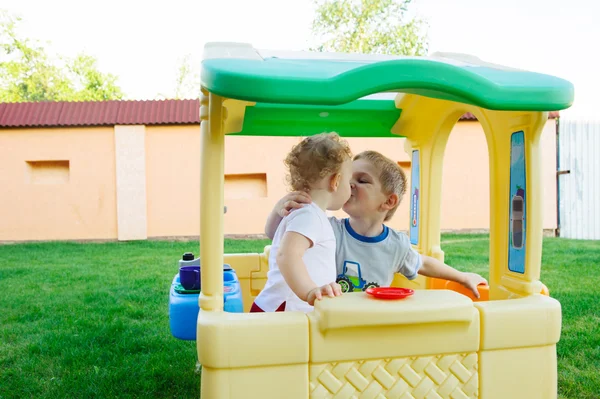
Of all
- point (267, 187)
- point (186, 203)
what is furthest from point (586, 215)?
point (186, 203)

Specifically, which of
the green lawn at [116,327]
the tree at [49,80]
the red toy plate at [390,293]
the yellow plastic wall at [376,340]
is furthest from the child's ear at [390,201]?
the tree at [49,80]

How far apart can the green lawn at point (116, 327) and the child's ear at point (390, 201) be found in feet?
3.81

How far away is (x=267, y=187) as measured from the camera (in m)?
10.2

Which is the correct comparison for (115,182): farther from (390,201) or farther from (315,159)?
(315,159)

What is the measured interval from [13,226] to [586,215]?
10.7 meters

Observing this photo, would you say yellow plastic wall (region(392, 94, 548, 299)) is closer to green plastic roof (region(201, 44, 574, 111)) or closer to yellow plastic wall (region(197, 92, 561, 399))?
yellow plastic wall (region(197, 92, 561, 399))

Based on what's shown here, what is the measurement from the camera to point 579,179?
404 inches

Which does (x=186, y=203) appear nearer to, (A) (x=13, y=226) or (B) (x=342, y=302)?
(A) (x=13, y=226)

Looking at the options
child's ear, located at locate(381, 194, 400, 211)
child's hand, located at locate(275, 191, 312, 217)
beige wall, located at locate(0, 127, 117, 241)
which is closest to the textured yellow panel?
child's hand, located at locate(275, 191, 312, 217)

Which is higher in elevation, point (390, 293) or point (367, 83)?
point (367, 83)

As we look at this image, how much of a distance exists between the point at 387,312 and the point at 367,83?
0.62 m

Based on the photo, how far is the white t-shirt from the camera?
1745mm

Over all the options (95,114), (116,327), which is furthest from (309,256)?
(95,114)

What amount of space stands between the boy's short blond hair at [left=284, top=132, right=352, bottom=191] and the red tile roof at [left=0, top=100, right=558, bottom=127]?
Answer: 827 cm
